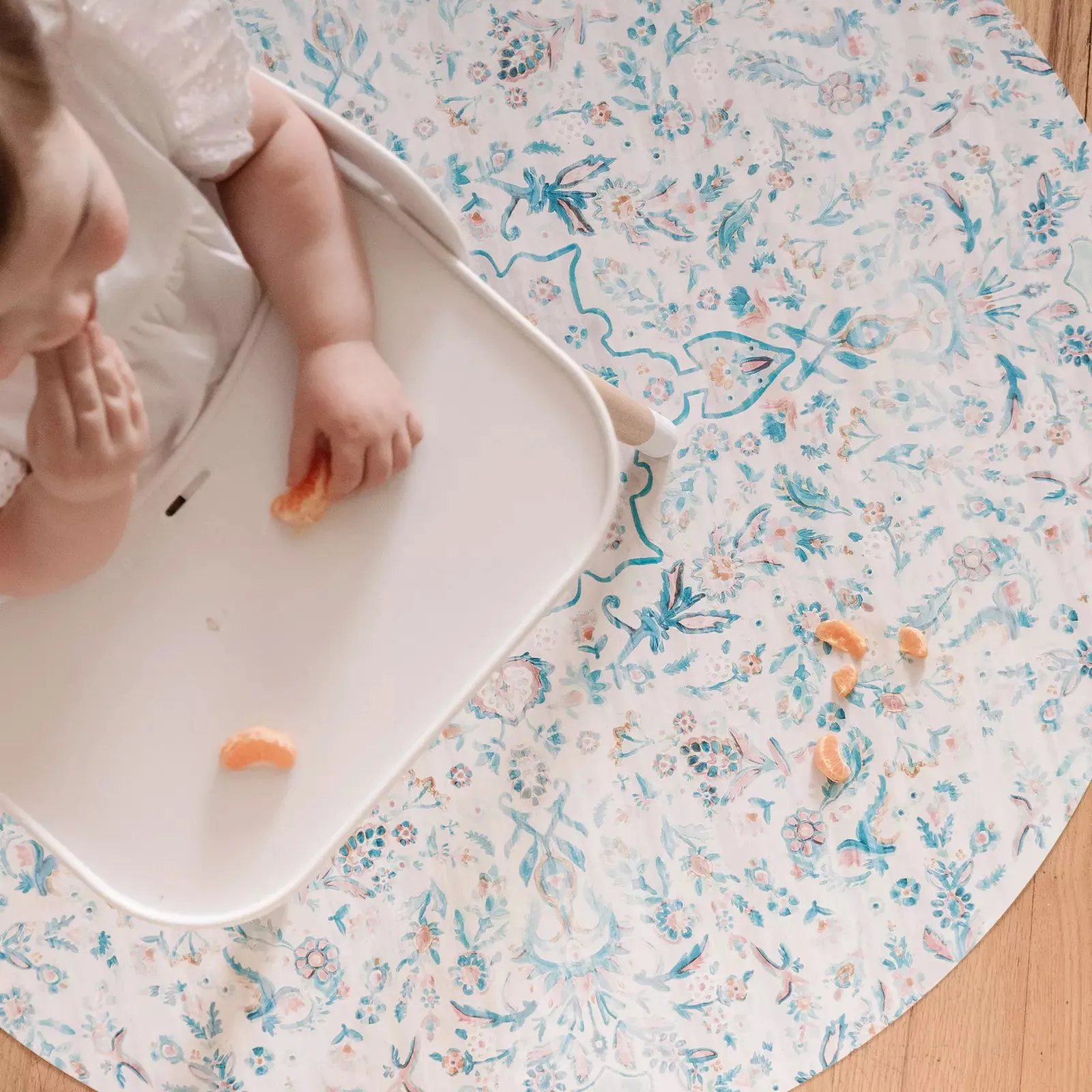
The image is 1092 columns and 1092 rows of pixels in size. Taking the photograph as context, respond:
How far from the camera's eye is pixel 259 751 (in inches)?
17.6

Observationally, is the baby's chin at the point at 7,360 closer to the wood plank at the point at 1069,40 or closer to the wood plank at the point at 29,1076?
the wood plank at the point at 29,1076

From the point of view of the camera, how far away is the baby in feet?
1.03

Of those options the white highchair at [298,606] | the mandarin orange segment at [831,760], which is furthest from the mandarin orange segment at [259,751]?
the mandarin orange segment at [831,760]

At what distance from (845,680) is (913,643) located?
6 centimetres

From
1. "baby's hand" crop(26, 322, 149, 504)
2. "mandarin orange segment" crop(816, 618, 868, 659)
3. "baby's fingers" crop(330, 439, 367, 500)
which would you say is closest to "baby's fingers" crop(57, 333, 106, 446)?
"baby's hand" crop(26, 322, 149, 504)

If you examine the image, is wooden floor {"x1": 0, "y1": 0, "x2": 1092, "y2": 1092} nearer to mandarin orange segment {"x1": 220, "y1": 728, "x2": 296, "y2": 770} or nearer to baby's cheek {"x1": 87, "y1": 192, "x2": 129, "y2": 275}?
mandarin orange segment {"x1": 220, "y1": 728, "x2": 296, "y2": 770}

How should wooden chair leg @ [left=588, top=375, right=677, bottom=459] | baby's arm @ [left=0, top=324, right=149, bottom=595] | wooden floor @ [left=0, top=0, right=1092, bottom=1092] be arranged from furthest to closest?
wooden floor @ [left=0, top=0, right=1092, bottom=1092]
wooden chair leg @ [left=588, top=375, right=677, bottom=459]
baby's arm @ [left=0, top=324, right=149, bottom=595]

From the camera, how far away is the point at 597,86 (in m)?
0.82

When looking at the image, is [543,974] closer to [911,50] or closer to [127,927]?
[127,927]

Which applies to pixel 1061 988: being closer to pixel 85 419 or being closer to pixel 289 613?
pixel 289 613

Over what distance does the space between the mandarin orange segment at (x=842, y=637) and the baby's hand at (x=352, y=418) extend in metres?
0.41

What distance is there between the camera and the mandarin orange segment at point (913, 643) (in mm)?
757

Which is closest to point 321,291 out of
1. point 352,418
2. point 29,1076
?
point 352,418

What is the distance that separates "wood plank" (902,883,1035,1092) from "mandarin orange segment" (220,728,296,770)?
1.77 ft
